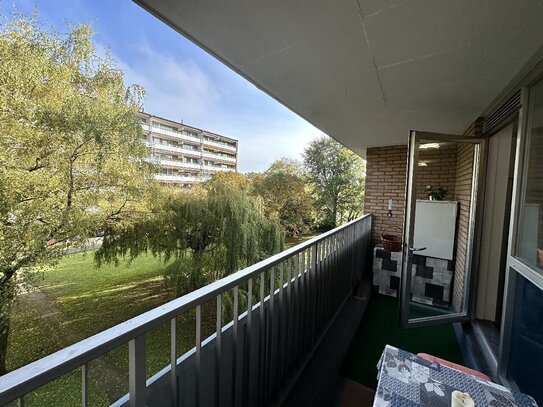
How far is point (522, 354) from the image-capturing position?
1.64 metres

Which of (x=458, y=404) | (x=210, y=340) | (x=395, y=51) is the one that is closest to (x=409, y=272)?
(x=458, y=404)

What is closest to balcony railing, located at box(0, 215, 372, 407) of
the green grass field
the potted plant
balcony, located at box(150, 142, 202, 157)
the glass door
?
the glass door

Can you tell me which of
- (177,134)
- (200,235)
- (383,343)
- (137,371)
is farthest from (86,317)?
(177,134)

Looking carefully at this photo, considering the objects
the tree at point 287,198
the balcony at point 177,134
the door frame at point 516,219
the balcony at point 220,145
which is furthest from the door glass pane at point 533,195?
the balcony at point 220,145

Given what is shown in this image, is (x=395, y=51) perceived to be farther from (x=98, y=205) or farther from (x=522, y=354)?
(x=98, y=205)

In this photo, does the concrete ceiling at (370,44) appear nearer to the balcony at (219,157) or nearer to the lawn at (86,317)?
the lawn at (86,317)

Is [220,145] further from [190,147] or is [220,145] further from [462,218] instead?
[462,218]

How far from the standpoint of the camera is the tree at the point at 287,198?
14125 mm

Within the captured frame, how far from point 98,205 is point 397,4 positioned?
7831 millimetres

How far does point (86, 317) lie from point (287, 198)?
403 inches

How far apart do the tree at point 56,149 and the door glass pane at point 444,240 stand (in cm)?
711

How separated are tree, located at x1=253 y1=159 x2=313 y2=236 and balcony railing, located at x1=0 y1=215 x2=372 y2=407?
1150 cm

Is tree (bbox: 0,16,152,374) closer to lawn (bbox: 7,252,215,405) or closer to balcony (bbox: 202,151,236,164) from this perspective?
lawn (bbox: 7,252,215,405)

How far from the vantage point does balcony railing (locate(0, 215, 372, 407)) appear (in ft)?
1.84
